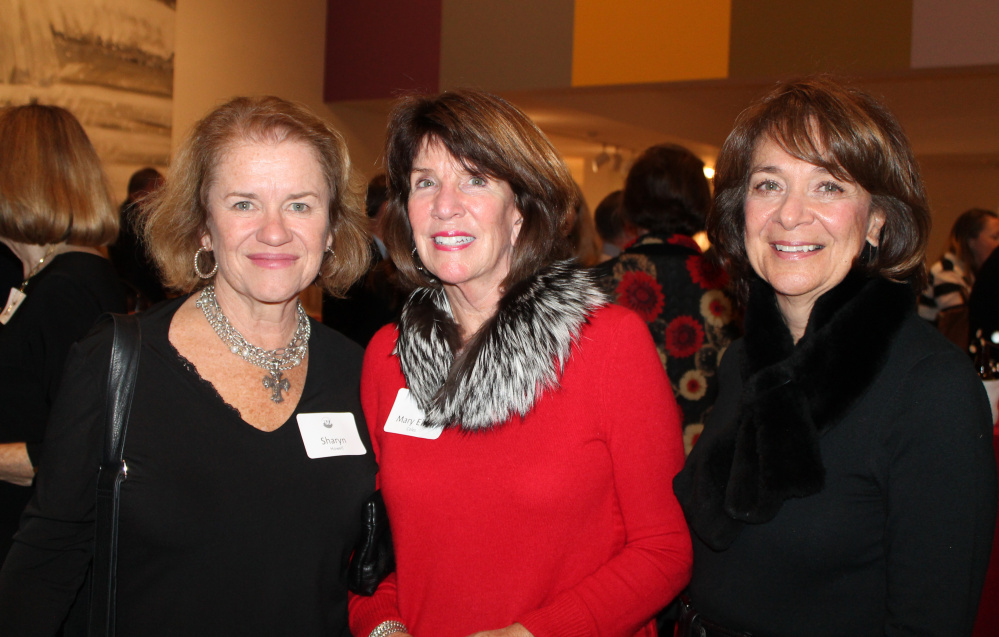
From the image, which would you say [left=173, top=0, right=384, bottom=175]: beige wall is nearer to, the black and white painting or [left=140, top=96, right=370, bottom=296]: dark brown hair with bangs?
the black and white painting

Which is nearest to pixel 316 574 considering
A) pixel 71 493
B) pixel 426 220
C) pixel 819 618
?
pixel 71 493

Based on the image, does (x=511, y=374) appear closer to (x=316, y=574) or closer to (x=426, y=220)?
(x=426, y=220)

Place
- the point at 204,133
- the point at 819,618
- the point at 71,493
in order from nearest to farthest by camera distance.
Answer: the point at 819,618, the point at 71,493, the point at 204,133

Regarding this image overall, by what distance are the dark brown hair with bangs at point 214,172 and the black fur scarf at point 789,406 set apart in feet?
3.49

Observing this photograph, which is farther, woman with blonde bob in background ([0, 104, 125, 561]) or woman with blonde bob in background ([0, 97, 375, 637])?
woman with blonde bob in background ([0, 104, 125, 561])

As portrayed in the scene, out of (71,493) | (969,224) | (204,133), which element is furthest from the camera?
(969,224)

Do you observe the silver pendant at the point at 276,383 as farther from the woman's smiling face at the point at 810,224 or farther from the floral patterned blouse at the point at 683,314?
the floral patterned blouse at the point at 683,314

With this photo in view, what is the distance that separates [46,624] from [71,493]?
27cm

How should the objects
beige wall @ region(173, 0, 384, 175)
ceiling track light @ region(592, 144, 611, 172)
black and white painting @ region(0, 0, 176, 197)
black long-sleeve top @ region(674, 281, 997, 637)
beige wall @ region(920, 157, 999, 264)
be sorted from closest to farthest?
black long-sleeve top @ region(674, 281, 997, 637) → black and white painting @ region(0, 0, 176, 197) → beige wall @ region(173, 0, 384, 175) → ceiling track light @ region(592, 144, 611, 172) → beige wall @ region(920, 157, 999, 264)

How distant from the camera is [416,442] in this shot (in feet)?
5.58

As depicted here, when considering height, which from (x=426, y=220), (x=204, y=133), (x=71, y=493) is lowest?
(x=71, y=493)

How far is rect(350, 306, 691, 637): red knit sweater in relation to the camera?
1530 mm

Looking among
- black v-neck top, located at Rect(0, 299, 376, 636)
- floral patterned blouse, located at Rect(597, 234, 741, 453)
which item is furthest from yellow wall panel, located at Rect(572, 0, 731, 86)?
black v-neck top, located at Rect(0, 299, 376, 636)

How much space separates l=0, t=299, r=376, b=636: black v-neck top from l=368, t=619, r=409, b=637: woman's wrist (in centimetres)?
13
